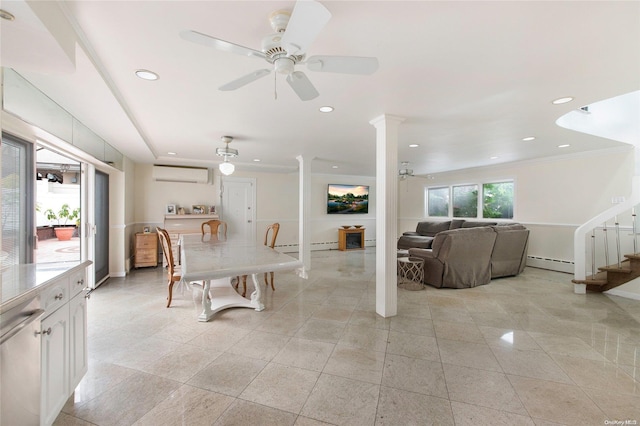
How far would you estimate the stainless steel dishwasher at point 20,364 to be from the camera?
1101mm

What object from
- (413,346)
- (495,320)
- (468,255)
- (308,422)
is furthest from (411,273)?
(308,422)

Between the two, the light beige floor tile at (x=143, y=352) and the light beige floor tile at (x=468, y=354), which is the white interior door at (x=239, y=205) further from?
the light beige floor tile at (x=468, y=354)

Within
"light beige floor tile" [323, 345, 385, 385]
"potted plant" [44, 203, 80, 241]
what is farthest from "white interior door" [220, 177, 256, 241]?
"light beige floor tile" [323, 345, 385, 385]

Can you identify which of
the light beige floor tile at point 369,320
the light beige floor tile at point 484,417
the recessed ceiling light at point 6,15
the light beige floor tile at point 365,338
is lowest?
the light beige floor tile at point 484,417

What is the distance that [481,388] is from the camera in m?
1.88

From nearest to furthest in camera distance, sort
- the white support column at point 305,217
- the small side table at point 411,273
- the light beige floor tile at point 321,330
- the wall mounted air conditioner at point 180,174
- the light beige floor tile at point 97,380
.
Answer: the light beige floor tile at point 97,380, the light beige floor tile at point 321,330, the small side table at point 411,273, the white support column at point 305,217, the wall mounted air conditioner at point 180,174

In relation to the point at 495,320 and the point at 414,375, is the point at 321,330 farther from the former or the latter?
the point at 495,320

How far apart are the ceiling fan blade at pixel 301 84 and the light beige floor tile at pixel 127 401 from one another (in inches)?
88.1

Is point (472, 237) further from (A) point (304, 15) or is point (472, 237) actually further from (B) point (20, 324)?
(B) point (20, 324)

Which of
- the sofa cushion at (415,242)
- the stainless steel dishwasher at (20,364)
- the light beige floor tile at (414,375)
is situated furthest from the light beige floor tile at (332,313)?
the sofa cushion at (415,242)

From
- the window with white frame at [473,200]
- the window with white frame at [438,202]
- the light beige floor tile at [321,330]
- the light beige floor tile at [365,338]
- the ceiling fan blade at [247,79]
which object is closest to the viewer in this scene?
the ceiling fan blade at [247,79]

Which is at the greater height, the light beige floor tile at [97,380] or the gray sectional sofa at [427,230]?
the gray sectional sofa at [427,230]

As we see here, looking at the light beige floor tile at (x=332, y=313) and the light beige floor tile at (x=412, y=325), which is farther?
the light beige floor tile at (x=332, y=313)

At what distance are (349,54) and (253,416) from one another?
2422mm
